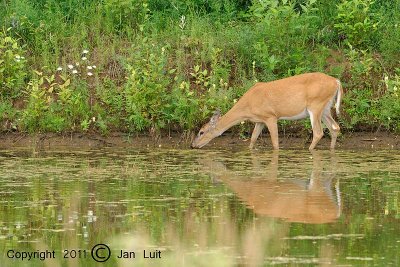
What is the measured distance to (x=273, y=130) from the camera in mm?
16094

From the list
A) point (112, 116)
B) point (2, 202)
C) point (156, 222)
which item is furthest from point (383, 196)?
point (112, 116)

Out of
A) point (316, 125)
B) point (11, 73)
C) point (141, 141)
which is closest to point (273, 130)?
point (316, 125)

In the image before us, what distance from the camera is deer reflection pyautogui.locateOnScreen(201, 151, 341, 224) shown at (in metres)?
10.5

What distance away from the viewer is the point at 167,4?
61.0ft

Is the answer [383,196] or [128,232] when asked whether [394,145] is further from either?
[128,232]

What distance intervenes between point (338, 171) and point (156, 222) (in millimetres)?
3839

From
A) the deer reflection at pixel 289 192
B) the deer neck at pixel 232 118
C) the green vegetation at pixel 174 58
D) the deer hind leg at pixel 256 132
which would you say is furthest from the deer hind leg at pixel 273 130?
the deer reflection at pixel 289 192

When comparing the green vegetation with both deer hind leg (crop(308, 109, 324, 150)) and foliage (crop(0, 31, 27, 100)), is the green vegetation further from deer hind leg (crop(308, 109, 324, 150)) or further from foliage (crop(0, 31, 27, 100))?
deer hind leg (crop(308, 109, 324, 150))

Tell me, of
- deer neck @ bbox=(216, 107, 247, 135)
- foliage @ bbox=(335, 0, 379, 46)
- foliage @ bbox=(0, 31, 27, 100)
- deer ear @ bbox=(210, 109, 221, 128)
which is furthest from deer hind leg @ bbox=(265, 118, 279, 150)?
foliage @ bbox=(0, 31, 27, 100)

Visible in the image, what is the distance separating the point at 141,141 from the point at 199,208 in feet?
18.2

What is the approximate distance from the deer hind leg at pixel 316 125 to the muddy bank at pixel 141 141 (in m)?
0.22

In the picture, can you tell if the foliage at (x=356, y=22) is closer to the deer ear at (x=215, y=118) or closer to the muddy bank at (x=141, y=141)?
the muddy bank at (x=141, y=141)

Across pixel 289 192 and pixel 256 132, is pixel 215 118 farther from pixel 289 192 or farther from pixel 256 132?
pixel 289 192

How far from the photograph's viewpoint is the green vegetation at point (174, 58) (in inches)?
645
